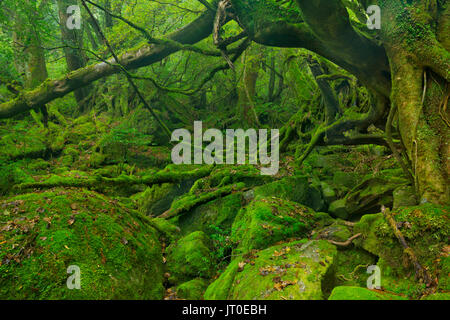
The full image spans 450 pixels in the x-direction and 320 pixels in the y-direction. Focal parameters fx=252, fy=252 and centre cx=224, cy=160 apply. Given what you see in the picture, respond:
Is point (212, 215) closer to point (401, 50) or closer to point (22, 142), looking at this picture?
point (401, 50)

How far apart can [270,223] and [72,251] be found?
337 centimetres

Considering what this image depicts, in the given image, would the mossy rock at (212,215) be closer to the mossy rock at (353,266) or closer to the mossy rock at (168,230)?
the mossy rock at (168,230)

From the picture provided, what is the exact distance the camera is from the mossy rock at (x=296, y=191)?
705cm

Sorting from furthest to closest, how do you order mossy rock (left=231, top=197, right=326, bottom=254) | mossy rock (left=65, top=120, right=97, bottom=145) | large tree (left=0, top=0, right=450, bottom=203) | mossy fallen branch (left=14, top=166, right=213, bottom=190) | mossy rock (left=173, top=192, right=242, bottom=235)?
mossy rock (left=65, top=120, right=97, bottom=145) → mossy rock (left=173, top=192, right=242, bottom=235) → mossy fallen branch (left=14, top=166, right=213, bottom=190) → mossy rock (left=231, top=197, right=326, bottom=254) → large tree (left=0, top=0, right=450, bottom=203)

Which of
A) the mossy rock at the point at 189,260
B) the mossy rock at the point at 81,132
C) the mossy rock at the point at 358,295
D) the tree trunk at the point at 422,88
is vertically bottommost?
the mossy rock at the point at 189,260

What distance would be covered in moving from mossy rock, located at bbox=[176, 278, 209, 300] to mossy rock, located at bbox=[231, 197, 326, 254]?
3.22ft

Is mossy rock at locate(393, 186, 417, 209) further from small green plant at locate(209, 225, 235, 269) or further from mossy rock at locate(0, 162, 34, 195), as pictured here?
mossy rock at locate(0, 162, 34, 195)

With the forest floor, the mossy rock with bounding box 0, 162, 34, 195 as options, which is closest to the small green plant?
the forest floor

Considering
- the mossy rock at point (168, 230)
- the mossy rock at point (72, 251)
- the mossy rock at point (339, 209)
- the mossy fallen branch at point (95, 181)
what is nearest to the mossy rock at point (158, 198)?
the mossy fallen branch at point (95, 181)

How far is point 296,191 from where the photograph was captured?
23.6 ft

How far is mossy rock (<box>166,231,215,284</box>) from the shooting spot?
4.32 m

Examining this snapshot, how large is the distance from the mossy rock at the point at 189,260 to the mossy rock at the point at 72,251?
10.1 inches
